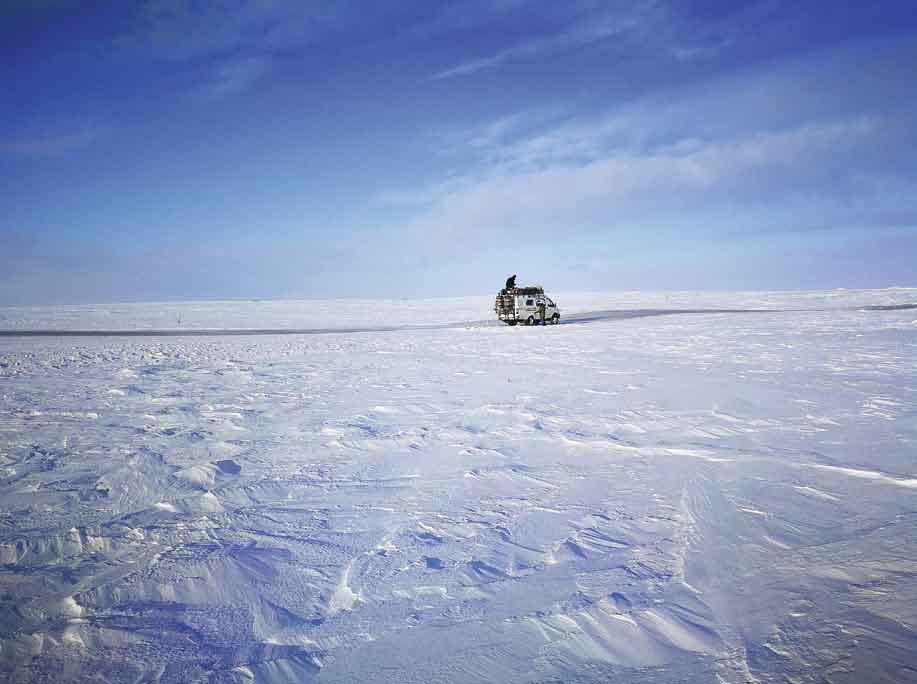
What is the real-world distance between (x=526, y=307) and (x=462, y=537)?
2596cm

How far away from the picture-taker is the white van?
1163 inches

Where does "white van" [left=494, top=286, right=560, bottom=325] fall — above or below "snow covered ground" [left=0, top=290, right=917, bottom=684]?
above

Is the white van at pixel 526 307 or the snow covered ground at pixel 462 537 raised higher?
the white van at pixel 526 307

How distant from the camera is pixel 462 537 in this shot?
13.6 feet

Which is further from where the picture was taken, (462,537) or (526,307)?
(526,307)

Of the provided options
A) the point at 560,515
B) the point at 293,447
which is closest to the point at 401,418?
the point at 293,447

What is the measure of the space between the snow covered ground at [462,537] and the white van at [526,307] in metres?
20.0

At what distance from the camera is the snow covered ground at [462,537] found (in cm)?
278

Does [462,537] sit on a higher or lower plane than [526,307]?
lower

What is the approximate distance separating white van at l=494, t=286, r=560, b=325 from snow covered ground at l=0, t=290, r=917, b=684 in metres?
20.0

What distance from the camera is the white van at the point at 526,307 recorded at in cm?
2953

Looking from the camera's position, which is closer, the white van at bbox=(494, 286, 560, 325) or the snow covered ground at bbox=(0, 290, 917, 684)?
the snow covered ground at bbox=(0, 290, 917, 684)

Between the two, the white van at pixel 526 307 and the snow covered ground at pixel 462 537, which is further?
the white van at pixel 526 307

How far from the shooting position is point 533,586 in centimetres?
342
